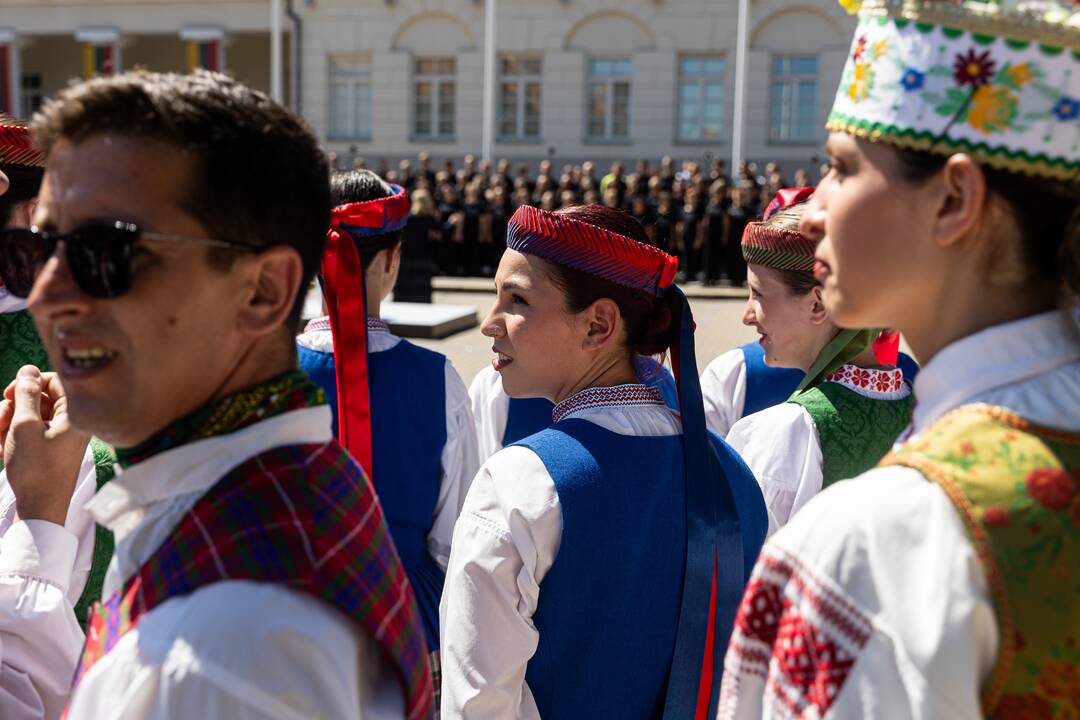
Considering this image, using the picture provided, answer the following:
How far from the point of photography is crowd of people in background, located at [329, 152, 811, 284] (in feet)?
58.2

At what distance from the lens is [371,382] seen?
3135 millimetres

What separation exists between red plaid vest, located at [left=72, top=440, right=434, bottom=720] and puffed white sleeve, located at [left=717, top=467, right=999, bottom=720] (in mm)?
406

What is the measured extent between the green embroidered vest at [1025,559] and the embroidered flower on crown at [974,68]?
1.35 feet

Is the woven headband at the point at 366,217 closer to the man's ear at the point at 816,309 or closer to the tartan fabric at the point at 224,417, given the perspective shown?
the man's ear at the point at 816,309

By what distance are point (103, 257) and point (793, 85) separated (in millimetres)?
25056

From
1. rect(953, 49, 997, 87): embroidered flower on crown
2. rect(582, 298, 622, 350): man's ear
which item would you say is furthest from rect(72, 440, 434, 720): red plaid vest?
rect(582, 298, 622, 350): man's ear

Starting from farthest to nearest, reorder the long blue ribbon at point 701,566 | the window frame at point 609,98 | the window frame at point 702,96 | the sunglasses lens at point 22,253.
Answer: the window frame at point 609,98
the window frame at point 702,96
the long blue ribbon at point 701,566
the sunglasses lens at point 22,253

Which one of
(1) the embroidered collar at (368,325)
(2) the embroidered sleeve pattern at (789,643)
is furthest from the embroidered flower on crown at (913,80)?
(1) the embroidered collar at (368,325)

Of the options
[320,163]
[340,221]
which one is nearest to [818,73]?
[340,221]

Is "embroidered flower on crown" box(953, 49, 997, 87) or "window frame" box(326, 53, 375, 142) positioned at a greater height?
"window frame" box(326, 53, 375, 142)

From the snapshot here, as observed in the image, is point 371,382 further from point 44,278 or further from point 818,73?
point 818,73

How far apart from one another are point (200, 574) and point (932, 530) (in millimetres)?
733

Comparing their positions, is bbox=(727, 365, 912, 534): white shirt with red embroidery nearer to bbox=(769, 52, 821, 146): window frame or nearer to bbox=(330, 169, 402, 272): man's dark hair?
bbox=(330, 169, 402, 272): man's dark hair

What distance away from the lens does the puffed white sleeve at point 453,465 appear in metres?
3.14
